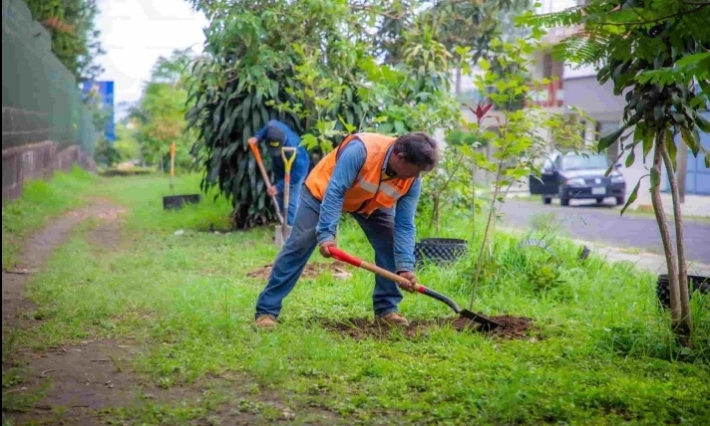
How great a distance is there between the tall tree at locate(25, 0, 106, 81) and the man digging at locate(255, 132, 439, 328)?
1747mm

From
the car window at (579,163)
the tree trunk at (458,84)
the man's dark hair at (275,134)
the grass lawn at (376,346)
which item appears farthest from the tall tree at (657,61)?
the tree trunk at (458,84)

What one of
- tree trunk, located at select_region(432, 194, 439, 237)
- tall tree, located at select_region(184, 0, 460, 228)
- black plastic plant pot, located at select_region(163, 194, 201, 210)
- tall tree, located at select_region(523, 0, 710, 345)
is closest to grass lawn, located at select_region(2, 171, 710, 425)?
tall tree, located at select_region(523, 0, 710, 345)

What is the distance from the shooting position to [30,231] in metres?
7.73

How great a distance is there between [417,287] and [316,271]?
3.04 metres

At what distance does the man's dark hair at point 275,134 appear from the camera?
37.1ft

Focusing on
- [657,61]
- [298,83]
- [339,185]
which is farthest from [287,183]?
[657,61]

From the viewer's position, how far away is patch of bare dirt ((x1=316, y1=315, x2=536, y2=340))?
6.61 m

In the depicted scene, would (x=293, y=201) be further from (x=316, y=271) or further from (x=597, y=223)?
(x=597, y=223)

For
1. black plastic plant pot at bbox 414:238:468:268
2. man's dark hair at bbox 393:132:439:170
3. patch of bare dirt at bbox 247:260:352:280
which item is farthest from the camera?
patch of bare dirt at bbox 247:260:352:280

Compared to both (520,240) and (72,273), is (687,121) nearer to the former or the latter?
(520,240)

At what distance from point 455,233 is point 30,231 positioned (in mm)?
4752

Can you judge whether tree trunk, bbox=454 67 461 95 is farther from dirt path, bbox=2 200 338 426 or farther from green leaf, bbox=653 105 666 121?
dirt path, bbox=2 200 338 426

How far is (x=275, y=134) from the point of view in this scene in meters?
11.3

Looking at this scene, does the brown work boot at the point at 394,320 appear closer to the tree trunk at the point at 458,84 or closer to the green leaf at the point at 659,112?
the green leaf at the point at 659,112
